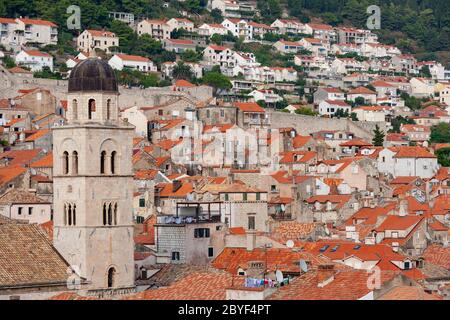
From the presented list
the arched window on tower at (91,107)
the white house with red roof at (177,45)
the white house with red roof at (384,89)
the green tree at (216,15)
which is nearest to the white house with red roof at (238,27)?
the green tree at (216,15)

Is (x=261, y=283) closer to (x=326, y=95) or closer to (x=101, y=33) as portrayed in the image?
(x=326, y=95)

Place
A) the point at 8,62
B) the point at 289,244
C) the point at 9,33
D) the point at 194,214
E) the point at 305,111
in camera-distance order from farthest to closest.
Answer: the point at 9,33
the point at 305,111
the point at 8,62
the point at 194,214
the point at 289,244

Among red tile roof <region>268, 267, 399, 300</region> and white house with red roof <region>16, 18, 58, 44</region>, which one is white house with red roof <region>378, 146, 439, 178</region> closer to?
white house with red roof <region>16, 18, 58, 44</region>

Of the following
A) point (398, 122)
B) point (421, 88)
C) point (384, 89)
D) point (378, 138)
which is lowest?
point (378, 138)

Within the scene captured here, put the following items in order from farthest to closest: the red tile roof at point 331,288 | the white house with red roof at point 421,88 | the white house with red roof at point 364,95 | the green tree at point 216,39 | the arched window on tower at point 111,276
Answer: the green tree at point 216,39 < the white house with red roof at point 421,88 < the white house with red roof at point 364,95 < the arched window on tower at point 111,276 < the red tile roof at point 331,288

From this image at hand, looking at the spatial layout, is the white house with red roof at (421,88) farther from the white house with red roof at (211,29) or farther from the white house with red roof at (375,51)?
the white house with red roof at (211,29)

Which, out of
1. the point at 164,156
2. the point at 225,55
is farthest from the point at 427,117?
the point at 164,156

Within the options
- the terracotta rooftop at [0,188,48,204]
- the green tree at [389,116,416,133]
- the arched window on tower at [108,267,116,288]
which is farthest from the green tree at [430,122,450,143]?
the arched window on tower at [108,267,116,288]

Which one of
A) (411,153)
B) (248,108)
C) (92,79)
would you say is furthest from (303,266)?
(248,108)
